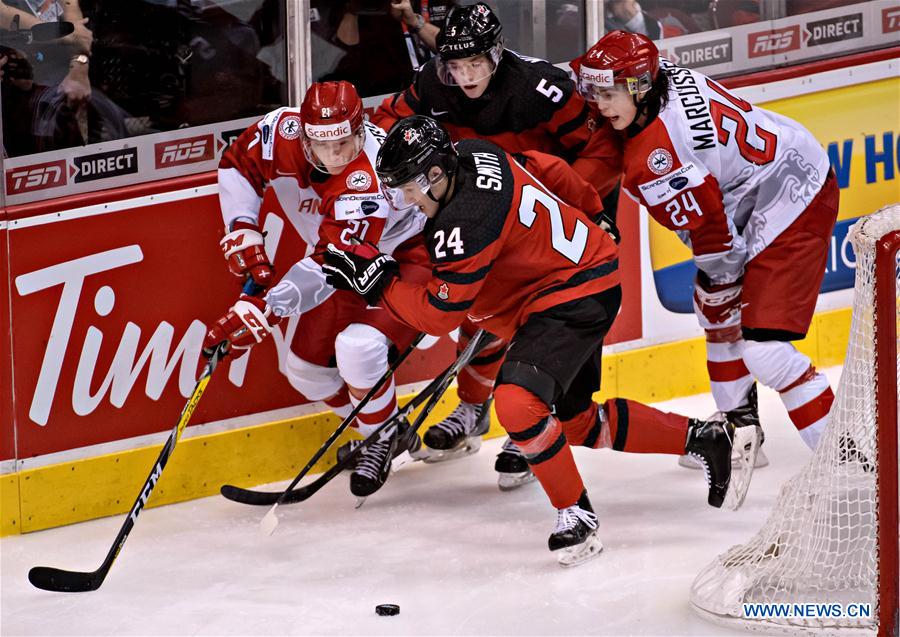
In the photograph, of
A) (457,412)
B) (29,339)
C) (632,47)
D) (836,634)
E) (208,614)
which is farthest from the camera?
(457,412)

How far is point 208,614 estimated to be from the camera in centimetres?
350

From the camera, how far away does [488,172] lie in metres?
3.46

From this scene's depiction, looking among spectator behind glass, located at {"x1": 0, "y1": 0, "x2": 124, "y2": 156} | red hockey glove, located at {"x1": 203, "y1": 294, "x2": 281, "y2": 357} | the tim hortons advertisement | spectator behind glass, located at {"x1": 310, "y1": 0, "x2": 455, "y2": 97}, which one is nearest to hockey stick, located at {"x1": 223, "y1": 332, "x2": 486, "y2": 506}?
the tim hortons advertisement

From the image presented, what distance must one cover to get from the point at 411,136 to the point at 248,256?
804 millimetres

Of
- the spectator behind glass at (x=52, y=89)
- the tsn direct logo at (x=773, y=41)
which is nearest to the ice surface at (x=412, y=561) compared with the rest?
the spectator behind glass at (x=52, y=89)

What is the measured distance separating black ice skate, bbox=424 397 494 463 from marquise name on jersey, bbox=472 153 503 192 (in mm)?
1225

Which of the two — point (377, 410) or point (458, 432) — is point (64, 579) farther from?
point (458, 432)

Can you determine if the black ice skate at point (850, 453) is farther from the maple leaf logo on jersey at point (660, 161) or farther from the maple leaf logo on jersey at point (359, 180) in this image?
the maple leaf logo on jersey at point (359, 180)

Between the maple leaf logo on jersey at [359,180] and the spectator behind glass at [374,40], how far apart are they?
0.62 m

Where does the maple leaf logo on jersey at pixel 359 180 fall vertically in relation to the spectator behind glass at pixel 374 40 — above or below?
below

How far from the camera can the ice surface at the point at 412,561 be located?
3.44 m

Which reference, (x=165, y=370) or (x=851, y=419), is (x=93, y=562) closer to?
(x=165, y=370)

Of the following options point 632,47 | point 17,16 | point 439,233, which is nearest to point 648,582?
point 439,233

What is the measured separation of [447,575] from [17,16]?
185 cm
